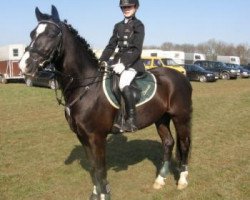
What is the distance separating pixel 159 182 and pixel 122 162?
1.55 m

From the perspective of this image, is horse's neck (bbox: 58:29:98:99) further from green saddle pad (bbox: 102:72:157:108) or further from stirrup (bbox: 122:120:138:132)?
stirrup (bbox: 122:120:138:132)

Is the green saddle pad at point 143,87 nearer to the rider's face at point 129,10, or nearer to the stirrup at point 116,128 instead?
the stirrup at point 116,128

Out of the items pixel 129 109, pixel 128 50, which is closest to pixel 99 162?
pixel 129 109

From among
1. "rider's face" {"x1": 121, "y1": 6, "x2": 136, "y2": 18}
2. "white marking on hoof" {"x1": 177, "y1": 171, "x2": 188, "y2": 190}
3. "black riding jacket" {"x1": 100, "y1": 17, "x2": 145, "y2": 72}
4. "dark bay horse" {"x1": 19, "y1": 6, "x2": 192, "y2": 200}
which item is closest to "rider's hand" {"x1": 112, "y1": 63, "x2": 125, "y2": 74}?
"black riding jacket" {"x1": 100, "y1": 17, "x2": 145, "y2": 72}

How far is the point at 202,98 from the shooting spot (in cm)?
1922

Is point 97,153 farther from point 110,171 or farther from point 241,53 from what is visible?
point 241,53

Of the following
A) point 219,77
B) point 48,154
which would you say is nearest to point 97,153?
point 48,154

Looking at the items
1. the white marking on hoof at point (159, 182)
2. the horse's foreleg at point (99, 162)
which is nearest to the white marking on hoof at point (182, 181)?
the white marking on hoof at point (159, 182)

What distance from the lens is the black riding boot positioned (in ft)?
18.8

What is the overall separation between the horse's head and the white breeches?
1045 mm

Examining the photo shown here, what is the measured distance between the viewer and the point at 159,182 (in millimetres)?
6660

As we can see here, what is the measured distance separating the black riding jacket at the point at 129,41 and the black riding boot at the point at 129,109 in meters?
0.42

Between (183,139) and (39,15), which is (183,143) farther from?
(39,15)

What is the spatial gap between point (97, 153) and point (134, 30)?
1952 millimetres
